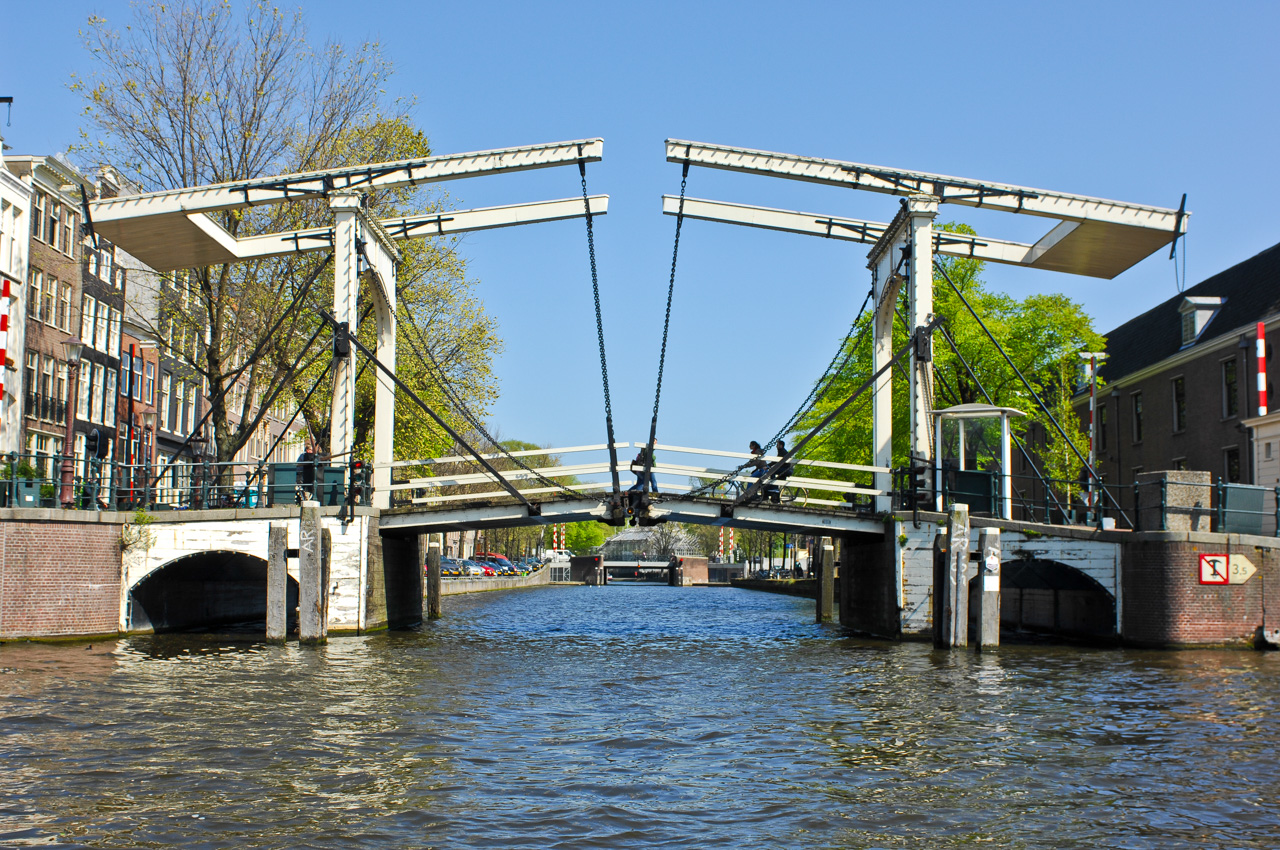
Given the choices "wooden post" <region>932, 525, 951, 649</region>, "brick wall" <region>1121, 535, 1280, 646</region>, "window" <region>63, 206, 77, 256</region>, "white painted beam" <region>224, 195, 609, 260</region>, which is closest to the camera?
"brick wall" <region>1121, 535, 1280, 646</region>

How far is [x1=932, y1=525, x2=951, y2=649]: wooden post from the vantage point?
59.1 ft

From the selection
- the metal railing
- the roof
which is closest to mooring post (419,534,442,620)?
the metal railing

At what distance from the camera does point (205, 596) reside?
2362cm

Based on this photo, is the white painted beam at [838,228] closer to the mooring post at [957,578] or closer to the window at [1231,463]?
the mooring post at [957,578]

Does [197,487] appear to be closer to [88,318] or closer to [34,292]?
[34,292]

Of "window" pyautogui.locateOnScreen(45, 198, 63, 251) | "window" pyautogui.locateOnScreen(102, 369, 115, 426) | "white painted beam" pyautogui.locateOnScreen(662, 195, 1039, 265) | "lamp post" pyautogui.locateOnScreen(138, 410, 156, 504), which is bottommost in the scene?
"lamp post" pyautogui.locateOnScreen(138, 410, 156, 504)

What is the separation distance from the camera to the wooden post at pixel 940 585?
59.1 feet

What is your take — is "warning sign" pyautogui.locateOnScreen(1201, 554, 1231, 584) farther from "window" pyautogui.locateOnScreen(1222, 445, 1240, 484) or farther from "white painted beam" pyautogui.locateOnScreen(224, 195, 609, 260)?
"window" pyautogui.locateOnScreen(1222, 445, 1240, 484)

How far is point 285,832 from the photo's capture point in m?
6.93

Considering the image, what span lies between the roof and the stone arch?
12.6 meters

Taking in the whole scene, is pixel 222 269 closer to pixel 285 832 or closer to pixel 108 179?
pixel 108 179

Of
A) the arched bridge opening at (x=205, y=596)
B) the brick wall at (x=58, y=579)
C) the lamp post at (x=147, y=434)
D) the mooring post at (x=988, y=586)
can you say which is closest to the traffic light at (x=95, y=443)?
the arched bridge opening at (x=205, y=596)

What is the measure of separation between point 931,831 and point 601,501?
12808 mm

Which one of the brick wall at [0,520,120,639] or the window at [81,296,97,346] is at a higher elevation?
the window at [81,296,97,346]
